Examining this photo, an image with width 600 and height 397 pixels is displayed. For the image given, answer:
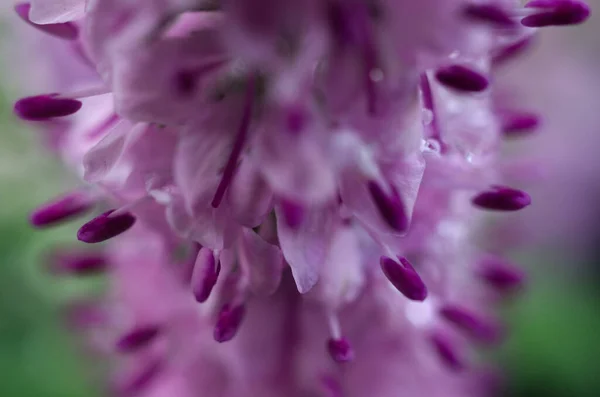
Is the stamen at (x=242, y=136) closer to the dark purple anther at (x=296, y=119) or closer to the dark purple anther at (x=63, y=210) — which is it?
the dark purple anther at (x=296, y=119)

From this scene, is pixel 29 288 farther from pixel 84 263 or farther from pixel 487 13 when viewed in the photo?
pixel 487 13

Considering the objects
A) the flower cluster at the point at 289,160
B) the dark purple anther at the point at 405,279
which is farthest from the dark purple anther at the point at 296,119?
the dark purple anther at the point at 405,279

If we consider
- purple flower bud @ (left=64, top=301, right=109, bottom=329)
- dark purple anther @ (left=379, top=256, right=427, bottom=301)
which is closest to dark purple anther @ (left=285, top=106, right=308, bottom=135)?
dark purple anther @ (left=379, top=256, right=427, bottom=301)

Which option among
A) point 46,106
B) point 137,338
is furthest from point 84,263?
point 46,106

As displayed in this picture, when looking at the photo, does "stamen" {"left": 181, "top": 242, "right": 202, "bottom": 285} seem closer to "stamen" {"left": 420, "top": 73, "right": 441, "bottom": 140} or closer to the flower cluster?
the flower cluster

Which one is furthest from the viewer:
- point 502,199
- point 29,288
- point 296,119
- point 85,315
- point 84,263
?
point 29,288

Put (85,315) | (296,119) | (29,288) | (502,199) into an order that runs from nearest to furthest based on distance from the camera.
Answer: (296,119) < (502,199) < (85,315) < (29,288)

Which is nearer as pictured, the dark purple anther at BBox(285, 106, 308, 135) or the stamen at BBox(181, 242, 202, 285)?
the dark purple anther at BBox(285, 106, 308, 135)
